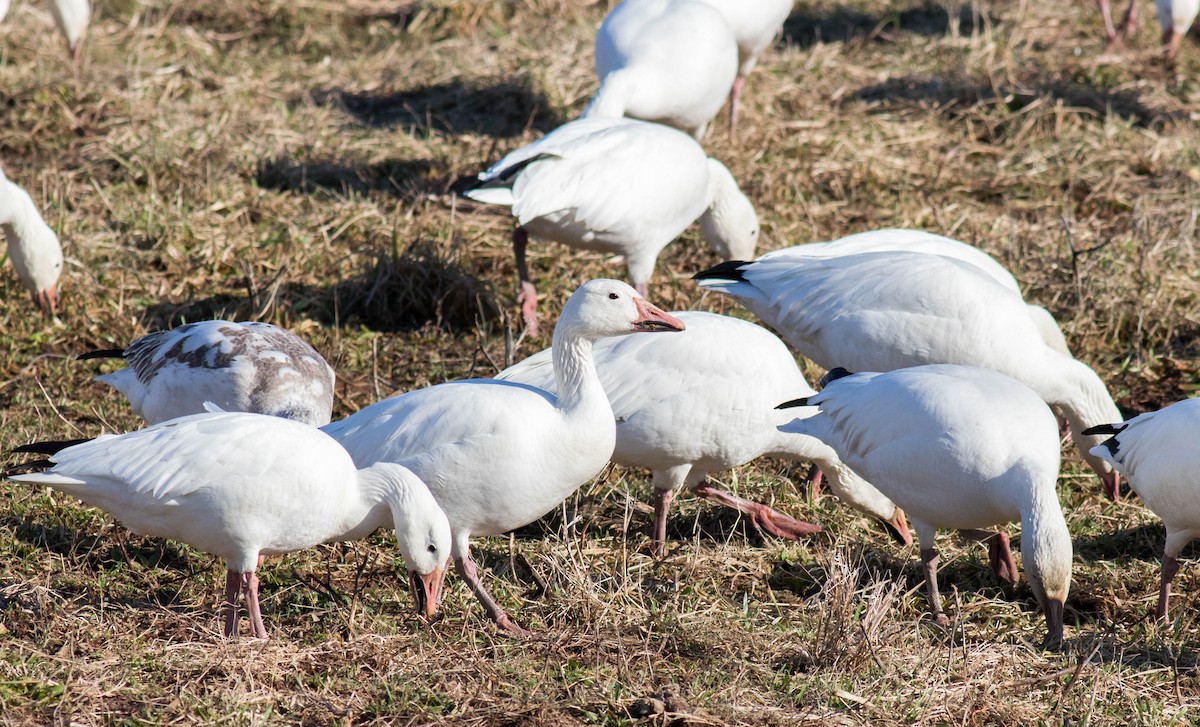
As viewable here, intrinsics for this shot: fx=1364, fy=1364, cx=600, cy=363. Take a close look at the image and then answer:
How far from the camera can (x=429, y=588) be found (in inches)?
153

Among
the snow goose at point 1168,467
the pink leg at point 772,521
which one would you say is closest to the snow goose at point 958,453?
the snow goose at point 1168,467

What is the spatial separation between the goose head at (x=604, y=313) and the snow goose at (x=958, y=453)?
0.65 meters

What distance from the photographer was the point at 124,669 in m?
3.58

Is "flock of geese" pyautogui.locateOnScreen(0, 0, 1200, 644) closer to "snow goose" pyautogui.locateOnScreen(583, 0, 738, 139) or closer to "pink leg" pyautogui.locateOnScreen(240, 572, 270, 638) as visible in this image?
"pink leg" pyautogui.locateOnScreen(240, 572, 270, 638)

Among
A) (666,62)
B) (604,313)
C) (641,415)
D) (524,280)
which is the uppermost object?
(604,313)

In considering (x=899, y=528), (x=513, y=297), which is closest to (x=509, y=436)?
(x=899, y=528)

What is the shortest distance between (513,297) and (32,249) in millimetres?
2144

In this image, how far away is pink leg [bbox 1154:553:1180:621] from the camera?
431 centimetres

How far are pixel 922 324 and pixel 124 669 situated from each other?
9.65 feet

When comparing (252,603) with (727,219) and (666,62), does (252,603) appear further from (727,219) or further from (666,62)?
(666,62)

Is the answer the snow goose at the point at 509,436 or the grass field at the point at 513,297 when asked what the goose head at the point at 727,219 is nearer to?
the grass field at the point at 513,297

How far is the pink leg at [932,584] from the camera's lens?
14.1 ft

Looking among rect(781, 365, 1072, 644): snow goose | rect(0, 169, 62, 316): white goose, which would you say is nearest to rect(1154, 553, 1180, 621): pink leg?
rect(781, 365, 1072, 644): snow goose

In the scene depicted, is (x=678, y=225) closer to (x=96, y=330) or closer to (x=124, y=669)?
(x=96, y=330)
